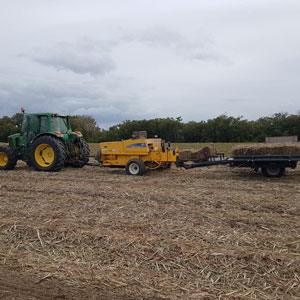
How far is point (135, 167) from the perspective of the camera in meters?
10.3

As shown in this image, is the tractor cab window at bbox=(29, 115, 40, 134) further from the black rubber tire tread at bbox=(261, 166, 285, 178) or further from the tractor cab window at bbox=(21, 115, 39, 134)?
the black rubber tire tread at bbox=(261, 166, 285, 178)

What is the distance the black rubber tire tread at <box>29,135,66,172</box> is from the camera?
10.8 metres

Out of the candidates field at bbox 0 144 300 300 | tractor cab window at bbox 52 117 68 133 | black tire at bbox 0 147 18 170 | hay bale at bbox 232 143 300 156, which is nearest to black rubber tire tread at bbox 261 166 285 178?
hay bale at bbox 232 143 300 156

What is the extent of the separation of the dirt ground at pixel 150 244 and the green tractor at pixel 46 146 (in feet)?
12.7

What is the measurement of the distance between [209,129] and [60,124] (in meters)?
33.8

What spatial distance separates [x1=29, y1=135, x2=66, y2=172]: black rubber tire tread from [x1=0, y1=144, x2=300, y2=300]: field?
3.70 m

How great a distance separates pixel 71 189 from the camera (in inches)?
297

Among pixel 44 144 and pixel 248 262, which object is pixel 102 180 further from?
pixel 248 262

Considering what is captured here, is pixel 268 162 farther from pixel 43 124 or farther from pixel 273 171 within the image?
pixel 43 124

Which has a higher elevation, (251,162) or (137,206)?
(251,162)

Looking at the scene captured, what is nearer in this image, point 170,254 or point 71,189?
point 170,254

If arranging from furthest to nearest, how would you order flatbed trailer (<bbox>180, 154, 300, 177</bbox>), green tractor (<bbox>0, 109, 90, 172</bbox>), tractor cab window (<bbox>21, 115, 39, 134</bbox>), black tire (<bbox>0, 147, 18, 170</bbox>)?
black tire (<bbox>0, 147, 18, 170</bbox>) → tractor cab window (<bbox>21, 115, 39, 134</bbox>) → green tractor (<bbox>0, 109, 90, 172</bbox>) → flatbed trailer (<bbox>180, 154, 300, 177</bbox>)

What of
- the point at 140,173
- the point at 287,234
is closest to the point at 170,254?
the point at 287,234

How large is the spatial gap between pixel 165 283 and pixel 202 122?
43575 millimetres
